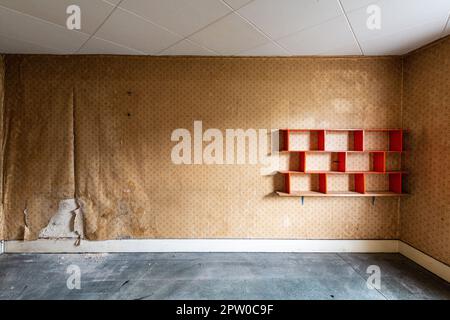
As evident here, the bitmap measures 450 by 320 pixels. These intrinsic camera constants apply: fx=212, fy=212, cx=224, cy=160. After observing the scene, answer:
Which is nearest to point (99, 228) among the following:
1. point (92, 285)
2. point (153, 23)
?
point (92, 285)

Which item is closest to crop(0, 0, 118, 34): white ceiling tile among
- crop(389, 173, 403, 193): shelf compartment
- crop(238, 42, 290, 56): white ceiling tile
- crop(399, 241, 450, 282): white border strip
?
crop(238, 42, 290, 56): white ceiling tile

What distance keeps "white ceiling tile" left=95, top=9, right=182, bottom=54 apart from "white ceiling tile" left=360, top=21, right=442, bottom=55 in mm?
2309

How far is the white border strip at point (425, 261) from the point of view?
233 centimetres

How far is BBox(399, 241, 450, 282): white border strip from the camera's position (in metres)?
2.33

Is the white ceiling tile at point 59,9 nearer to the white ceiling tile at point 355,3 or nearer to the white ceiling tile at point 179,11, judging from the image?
the white ceiling tile at point 179,11

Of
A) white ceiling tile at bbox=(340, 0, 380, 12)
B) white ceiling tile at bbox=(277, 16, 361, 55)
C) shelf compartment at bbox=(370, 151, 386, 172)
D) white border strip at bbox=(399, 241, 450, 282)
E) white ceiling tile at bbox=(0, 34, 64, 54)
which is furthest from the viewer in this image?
shelf compartment at bbox=(370, 151, 386, 172)

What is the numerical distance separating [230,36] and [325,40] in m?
1.11

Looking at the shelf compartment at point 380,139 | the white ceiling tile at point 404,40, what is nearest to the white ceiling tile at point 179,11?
the white ceiling tile at point 404,40

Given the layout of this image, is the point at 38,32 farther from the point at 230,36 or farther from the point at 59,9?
the point at 230,36

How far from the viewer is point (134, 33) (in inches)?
91.4

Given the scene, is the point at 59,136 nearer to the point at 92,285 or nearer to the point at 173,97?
the point at 173,97

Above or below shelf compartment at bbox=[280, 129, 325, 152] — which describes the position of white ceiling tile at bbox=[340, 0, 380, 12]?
above

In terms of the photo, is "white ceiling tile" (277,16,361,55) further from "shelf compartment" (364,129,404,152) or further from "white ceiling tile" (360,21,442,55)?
"shelf compartment" (364,129,404,152)

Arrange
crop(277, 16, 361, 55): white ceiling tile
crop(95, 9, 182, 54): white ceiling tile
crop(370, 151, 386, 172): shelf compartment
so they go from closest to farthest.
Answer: crop(95, 9, 182, 54): white ceiling tile < crop(277, 16, 361, 55): white ceiling tile < crop(370, 151, 386, 172): shelf compartment
